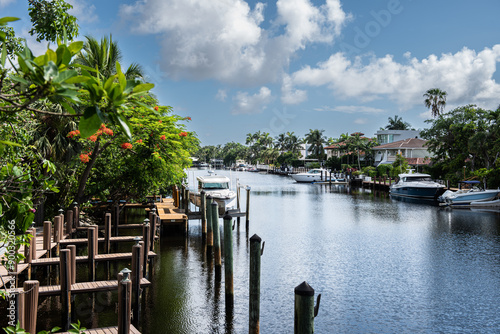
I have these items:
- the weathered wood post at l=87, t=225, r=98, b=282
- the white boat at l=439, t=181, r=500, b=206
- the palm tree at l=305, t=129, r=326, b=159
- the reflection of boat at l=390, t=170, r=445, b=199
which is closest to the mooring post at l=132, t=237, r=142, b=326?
the weathered wood post at l=87, t=225, r=98, b=282

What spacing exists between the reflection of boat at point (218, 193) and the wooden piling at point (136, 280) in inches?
589

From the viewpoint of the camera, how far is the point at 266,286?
14828mm

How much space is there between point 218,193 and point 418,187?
2825cm

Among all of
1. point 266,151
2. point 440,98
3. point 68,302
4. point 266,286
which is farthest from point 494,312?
point 266,151

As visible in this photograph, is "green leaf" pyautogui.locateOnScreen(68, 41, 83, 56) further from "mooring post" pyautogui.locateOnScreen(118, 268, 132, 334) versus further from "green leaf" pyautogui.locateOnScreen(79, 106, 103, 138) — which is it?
"mooring post" pyautogui.locateOnScreen(118, 268, 132, 334)

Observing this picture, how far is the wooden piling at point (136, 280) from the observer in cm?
1023

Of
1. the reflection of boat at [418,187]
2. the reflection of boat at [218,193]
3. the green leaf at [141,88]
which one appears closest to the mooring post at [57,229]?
the reflection of boat at [218,193]

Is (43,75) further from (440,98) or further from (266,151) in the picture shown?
(266,151)

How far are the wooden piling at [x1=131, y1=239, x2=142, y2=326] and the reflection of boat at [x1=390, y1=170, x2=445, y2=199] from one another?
4116cm

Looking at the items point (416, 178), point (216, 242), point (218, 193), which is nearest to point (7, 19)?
point (216, 242)

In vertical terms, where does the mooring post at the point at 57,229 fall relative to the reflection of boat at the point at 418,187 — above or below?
below

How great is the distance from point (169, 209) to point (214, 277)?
1033 cm

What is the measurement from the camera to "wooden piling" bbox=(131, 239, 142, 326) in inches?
403

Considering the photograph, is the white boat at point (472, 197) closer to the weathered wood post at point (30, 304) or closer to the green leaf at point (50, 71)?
the weathered wood post at point (30, 304)
